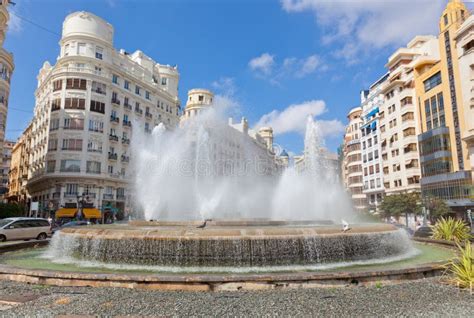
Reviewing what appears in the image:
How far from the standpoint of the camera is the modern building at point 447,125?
4472cm

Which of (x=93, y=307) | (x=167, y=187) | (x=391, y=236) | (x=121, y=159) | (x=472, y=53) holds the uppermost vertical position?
(x=472, y=53)

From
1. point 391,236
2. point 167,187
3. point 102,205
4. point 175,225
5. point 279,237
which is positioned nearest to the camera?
point 279,237

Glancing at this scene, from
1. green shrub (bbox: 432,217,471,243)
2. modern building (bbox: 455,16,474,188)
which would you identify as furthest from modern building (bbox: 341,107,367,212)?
green shrub (bbox: 432,217,471,243)

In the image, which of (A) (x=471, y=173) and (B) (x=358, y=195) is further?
(B) (x=358, y=195)

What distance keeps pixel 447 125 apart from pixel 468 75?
24.5ft

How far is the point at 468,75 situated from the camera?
43781 millimetres

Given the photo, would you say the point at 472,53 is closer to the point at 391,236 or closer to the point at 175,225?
the point at 391,236

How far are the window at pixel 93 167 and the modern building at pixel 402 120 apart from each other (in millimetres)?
Result: 50099

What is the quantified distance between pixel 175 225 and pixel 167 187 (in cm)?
1456

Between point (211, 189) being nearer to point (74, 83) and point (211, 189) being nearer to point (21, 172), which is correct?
point (74, 83)

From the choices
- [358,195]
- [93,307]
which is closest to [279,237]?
[93,307]

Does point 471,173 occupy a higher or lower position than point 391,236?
higher

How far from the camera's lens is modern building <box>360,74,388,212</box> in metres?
66.8

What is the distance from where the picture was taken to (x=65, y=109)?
4988cm
